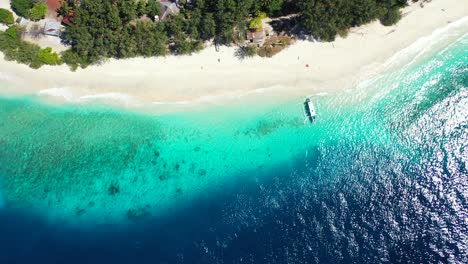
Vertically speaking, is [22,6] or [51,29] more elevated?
[22,6]

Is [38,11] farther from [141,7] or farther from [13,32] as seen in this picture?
[141,7]

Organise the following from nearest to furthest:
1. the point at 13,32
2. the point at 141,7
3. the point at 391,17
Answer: the point at 391,17
the point at 141,7
the point at 13,32

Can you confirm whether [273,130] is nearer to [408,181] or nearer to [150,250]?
[408,181]

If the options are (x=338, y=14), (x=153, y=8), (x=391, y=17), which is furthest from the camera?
(x=153, y=8)

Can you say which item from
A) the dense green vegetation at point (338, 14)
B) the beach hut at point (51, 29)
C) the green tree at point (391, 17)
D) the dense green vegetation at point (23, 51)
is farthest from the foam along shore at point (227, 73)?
the beach hut at point (51, 29)

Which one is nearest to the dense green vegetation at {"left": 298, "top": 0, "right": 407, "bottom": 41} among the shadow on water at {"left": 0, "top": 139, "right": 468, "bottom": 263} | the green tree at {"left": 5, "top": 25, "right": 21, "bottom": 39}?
the shadow on water at {"left": 0, "top": 139, "right": 468, "bottom": 263}

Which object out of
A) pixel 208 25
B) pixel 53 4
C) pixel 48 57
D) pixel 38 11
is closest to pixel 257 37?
pixel 208 25
